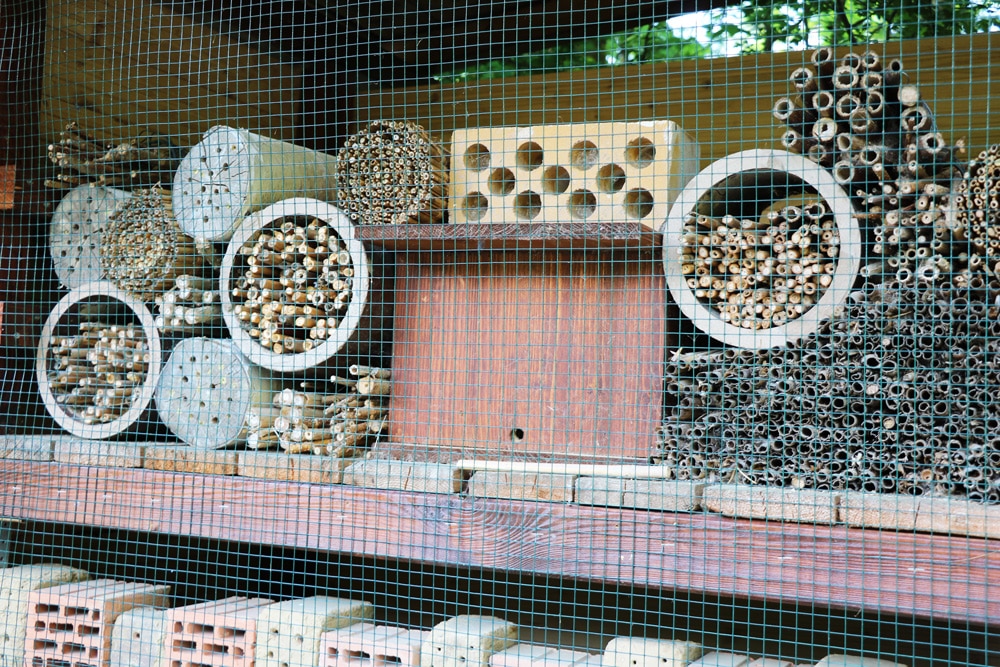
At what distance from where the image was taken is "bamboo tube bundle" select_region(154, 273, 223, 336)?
10.7 ft

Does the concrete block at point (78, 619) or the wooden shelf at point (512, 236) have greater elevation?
the wooden shelf at point (512, 236)

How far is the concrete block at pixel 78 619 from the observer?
9.89 ft

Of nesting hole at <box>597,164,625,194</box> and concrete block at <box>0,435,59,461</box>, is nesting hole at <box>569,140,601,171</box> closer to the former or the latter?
nesting hole at <box>597,164,625,194</box>

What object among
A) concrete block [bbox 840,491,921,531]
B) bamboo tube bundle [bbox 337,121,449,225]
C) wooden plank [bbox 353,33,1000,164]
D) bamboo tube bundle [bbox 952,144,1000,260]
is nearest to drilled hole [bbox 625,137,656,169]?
wooden plank [bbox 353,33,1000,164]

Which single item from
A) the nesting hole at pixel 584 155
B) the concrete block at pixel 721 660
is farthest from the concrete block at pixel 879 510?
the nesting hole at pixel 584 155

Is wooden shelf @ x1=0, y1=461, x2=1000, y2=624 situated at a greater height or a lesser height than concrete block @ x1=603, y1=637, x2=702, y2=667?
greater

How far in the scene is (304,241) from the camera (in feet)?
10.1

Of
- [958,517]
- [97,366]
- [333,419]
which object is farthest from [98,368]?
[958,517]

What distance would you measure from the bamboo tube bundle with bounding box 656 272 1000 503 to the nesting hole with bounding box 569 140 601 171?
72 cm

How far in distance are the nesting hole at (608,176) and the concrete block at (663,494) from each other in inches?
35.0

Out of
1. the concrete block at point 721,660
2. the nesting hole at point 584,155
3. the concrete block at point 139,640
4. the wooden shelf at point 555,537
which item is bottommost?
the concrete block at point 139,640

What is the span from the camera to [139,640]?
9.77 feet

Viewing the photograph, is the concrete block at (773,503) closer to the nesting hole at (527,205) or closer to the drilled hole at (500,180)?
the nesting hole at (527,205)

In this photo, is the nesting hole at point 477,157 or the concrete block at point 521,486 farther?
the nesting hole at point 477,157
